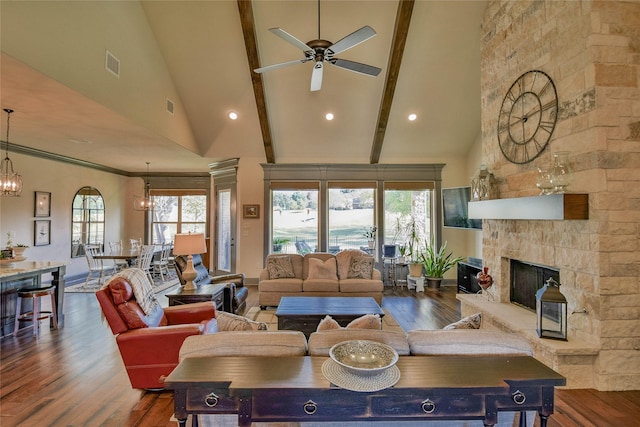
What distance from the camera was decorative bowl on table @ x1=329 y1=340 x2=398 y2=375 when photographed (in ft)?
5.13

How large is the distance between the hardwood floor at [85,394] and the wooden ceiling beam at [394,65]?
4.77 m

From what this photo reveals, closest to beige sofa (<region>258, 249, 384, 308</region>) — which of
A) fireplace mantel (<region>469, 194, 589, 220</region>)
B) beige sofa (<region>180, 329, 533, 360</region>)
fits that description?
fireplace mantel (<region>469, 194, 589, 220</region>)

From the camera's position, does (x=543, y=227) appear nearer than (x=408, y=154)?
Yes

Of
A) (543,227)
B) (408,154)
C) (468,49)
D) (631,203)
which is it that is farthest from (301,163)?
(631,203)

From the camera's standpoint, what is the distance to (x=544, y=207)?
3062 mm

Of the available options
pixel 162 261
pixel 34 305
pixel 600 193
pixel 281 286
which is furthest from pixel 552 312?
pixel 162 261

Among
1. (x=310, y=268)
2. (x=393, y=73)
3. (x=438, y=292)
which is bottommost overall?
(x=438, y=292)

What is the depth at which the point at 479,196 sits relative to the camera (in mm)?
4387

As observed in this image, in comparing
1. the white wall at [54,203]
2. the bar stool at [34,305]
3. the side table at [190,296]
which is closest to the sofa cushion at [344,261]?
the side table at [190,296]

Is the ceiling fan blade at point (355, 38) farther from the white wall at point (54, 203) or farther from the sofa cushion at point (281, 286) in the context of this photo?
the white wall at point (54, 203)

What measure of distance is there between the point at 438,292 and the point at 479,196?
118 inches

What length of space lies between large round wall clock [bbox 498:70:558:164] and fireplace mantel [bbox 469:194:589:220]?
60 centimetres

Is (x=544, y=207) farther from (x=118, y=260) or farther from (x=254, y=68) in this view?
(x=118, y=260)

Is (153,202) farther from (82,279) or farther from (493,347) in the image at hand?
(493,347)
